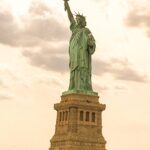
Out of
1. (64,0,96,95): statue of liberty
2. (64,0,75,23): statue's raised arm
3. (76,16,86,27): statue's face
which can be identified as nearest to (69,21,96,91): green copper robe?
(64,0,96,95): statue of liberty

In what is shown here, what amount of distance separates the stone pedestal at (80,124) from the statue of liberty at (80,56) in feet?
5.19

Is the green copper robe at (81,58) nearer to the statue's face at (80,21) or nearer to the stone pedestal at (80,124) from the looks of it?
the statue's face at (80,21)

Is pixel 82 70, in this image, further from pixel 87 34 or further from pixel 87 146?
pixel 87 146

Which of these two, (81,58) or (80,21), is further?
(80,21)

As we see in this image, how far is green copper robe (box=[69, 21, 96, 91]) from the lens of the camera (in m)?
67.2

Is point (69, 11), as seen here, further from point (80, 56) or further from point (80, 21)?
point (80, 56)

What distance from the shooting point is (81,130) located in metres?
65.1

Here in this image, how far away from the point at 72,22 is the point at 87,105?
37.8ft

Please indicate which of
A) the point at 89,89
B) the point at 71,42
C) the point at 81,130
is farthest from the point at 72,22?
the point at 81,130

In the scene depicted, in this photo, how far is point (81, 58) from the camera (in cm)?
6775

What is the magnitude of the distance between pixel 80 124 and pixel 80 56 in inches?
338

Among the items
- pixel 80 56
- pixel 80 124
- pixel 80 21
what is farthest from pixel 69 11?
pixel 80 124

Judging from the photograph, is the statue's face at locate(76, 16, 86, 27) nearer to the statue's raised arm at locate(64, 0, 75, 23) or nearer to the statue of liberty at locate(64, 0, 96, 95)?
the statue of liberty at locate(64, 0, 96, 95)

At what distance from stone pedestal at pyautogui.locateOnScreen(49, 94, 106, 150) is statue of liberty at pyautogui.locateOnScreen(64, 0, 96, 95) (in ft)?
5.19
